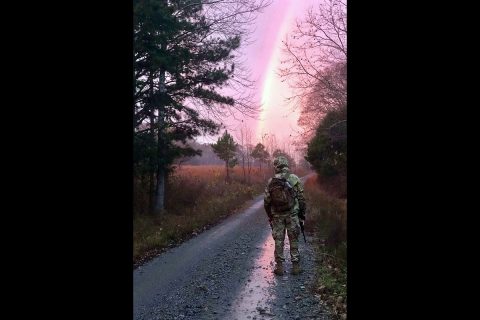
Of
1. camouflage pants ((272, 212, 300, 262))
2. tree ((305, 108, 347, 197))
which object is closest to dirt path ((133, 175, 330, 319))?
camouflage pants ((272, 212, 300, 262))

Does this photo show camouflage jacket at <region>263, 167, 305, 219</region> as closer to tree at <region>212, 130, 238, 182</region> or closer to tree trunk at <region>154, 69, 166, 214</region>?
tree trunk at <region>154, 69, 166, 214</region>

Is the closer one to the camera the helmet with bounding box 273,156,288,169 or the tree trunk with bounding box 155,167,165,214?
the helmet with bounding box 273,156,288,169

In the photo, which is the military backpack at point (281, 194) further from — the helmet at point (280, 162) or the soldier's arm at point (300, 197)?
the helmet at point (280, 162)

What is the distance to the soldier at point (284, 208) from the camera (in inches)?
259

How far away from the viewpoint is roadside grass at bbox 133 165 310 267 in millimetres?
9211

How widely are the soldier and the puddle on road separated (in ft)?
1.18

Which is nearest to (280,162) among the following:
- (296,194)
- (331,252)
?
(296,194)
